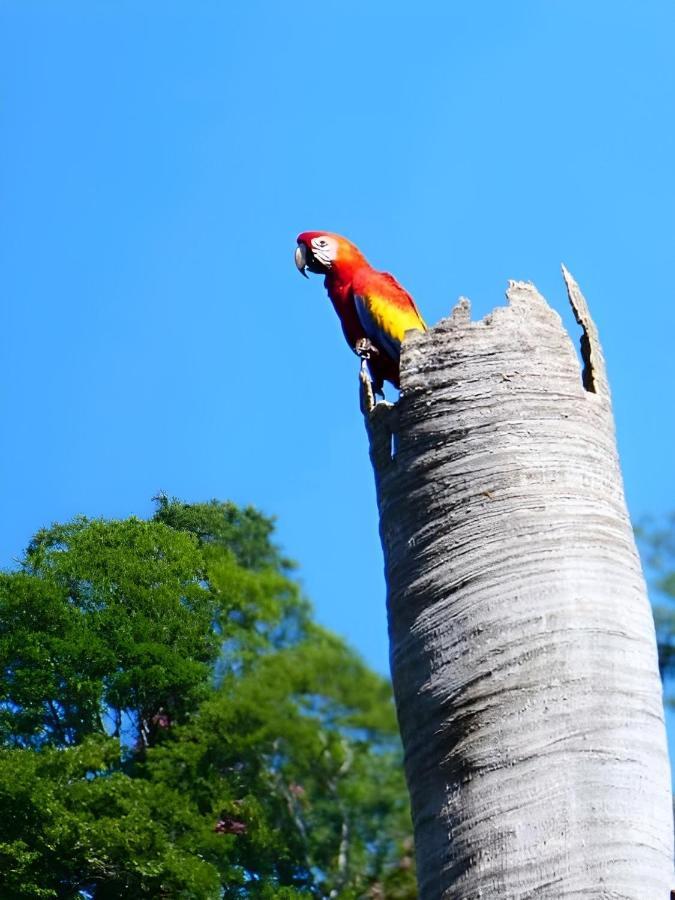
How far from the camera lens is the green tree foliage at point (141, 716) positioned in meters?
8.45

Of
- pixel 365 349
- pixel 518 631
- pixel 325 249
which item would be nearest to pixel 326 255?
pixel 325 249

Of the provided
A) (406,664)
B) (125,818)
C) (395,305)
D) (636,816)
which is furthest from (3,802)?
(636,816)

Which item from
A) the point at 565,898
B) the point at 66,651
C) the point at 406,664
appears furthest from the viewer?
the point at 66,651

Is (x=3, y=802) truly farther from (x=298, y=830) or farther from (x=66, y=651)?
(x=298, y=830)

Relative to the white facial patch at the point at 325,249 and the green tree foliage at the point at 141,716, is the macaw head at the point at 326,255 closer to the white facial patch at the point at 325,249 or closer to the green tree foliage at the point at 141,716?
the white facial patch at the point at 325,249

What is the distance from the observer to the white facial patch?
909 cm

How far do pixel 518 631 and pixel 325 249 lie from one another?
17.6 feet

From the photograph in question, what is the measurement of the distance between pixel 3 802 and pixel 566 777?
555 centimetres

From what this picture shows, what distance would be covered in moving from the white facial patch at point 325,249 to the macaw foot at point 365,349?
1792 mm

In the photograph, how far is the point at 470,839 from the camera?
4.11 metres

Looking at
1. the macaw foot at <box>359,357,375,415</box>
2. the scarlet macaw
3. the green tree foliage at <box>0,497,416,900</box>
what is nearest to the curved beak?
the scarlet macaw

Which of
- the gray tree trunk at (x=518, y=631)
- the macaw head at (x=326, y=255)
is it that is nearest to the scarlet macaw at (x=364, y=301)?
the macaw head at (x=326, y=255)

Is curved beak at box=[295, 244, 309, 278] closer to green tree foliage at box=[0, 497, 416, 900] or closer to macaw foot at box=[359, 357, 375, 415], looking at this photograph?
green tree foliage at box=[0, 497, 416, 900]

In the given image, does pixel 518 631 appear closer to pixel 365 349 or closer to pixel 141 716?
pixel 365 349
